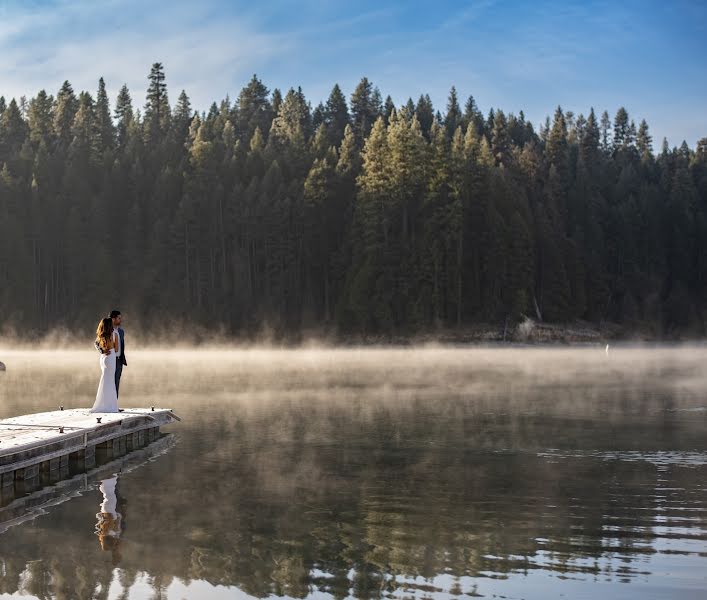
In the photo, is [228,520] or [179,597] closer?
[179,597]

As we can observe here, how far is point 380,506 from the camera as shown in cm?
1549

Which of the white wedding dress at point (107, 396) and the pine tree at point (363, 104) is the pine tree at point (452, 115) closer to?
the pine tree at point (363, 104)

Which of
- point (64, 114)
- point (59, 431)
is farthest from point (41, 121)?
point (59, 431)

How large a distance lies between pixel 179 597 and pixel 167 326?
294 ft

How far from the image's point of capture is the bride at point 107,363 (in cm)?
2288

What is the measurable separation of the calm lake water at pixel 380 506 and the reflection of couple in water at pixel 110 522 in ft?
0.16

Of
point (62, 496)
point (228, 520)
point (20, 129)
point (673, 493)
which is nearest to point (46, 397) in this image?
point (62, 496)

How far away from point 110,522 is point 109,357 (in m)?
8.90

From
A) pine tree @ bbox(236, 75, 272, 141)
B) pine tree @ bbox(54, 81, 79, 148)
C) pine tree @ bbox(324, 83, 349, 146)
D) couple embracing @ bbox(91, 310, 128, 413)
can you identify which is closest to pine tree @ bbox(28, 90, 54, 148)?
pine tree @ bbox(54, 81, 79, 148)

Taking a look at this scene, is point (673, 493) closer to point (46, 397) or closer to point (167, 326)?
point (46, 397)

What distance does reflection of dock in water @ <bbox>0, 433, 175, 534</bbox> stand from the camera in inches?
616

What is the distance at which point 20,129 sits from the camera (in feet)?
454

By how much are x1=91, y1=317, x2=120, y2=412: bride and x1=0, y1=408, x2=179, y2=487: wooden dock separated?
35 centimetres

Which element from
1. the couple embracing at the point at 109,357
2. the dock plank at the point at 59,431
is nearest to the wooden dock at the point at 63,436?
the dock plank at the point at 59,431
